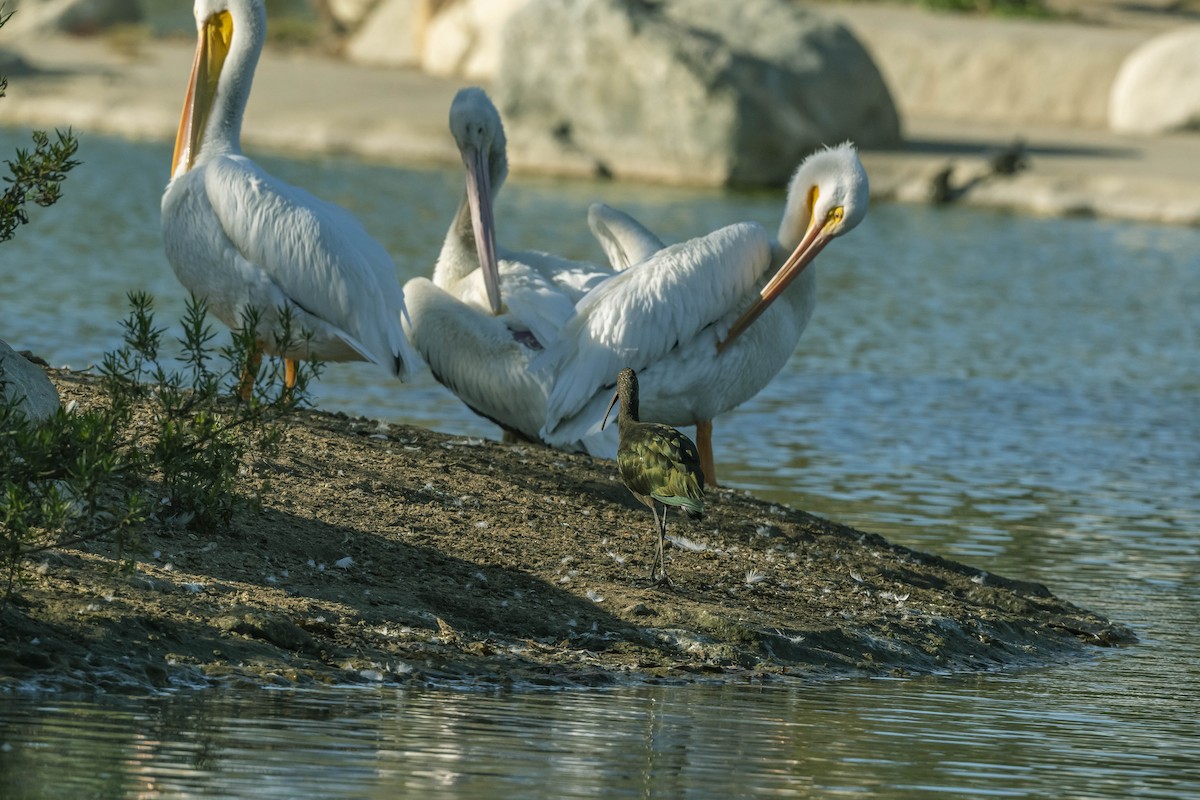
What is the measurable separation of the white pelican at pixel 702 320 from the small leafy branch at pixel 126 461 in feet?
6.55

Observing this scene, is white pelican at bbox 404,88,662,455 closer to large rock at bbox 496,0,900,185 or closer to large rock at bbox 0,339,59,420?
large rock at bbox 0,339,59,420

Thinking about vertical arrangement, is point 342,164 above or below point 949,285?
above

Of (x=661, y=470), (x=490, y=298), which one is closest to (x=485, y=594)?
(x=661, y=470)

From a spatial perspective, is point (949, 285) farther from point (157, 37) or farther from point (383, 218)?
point (157, 37)

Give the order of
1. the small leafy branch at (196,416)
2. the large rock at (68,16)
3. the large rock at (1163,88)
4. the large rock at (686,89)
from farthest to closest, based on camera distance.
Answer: the large rock at (68,16) → the large rock at (1163,88) → the large rock at (686,89) → the small leafy branch at (196,416)

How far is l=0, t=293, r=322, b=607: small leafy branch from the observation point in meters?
4.68

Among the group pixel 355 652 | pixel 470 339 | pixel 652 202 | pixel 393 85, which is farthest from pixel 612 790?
pixel 393 85

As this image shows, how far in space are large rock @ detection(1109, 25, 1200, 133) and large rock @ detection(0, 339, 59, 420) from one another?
905 inches

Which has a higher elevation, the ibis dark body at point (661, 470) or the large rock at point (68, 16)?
the large rock at point (68, 16)

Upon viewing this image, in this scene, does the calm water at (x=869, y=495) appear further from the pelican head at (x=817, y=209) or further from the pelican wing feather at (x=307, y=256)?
the pelican wing feather at (x=307, y=256)

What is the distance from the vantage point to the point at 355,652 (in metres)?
5.23

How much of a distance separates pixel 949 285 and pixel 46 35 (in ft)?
72.1

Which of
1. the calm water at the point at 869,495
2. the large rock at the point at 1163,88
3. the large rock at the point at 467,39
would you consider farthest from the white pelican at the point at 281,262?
the large rock at the point at 467,39

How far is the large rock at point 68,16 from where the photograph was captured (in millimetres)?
34406
